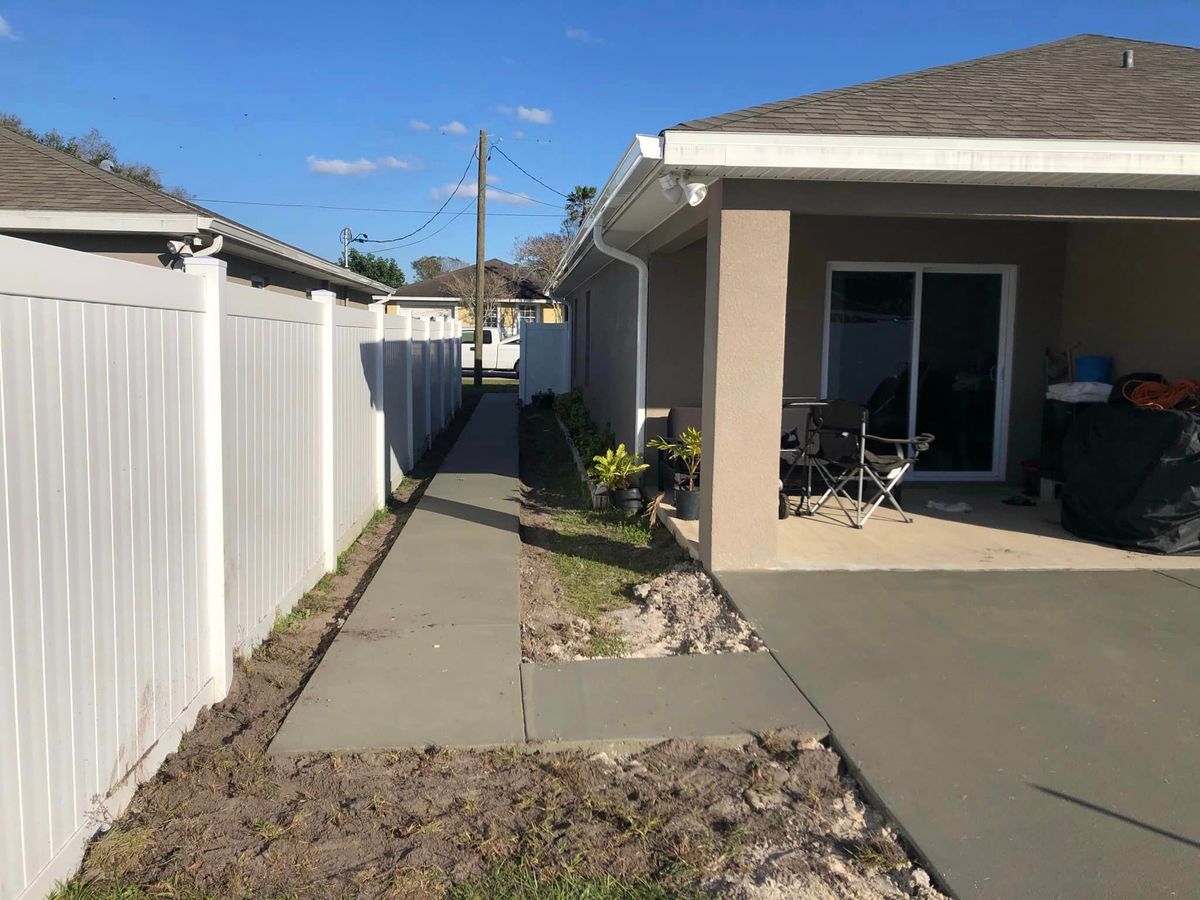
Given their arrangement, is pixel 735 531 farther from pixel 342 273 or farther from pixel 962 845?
pixel 342 273

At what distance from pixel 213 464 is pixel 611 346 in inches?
318

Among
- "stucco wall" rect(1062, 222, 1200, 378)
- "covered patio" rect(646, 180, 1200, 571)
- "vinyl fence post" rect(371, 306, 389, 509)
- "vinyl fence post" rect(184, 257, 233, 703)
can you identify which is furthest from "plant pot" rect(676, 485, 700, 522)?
"vinyl fence post" rect(184, 257, 233, 703)

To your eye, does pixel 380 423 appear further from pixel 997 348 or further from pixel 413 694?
pixel 997 348

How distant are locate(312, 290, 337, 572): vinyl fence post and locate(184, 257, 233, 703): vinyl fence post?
221 cm

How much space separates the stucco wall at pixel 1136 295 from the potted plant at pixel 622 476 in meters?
4.22

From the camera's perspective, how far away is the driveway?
290 centimetres

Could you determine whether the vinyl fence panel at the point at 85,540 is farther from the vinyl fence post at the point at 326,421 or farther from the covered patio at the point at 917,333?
the covered patio at the point at 917,333

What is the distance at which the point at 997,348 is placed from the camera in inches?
355

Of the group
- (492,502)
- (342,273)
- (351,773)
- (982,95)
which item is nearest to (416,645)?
(351,773)

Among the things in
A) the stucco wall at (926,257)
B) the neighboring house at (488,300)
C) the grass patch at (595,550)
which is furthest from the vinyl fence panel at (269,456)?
the neighboring house at (488,300)

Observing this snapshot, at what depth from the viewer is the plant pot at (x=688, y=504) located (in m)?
7.55

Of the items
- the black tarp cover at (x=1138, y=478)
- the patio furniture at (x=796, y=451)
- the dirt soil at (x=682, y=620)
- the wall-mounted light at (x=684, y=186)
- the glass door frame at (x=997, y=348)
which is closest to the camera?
the dirt soil at (x=682, y=620)

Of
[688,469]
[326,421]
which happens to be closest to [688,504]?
[688,469]

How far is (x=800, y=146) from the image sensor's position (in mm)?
5312
